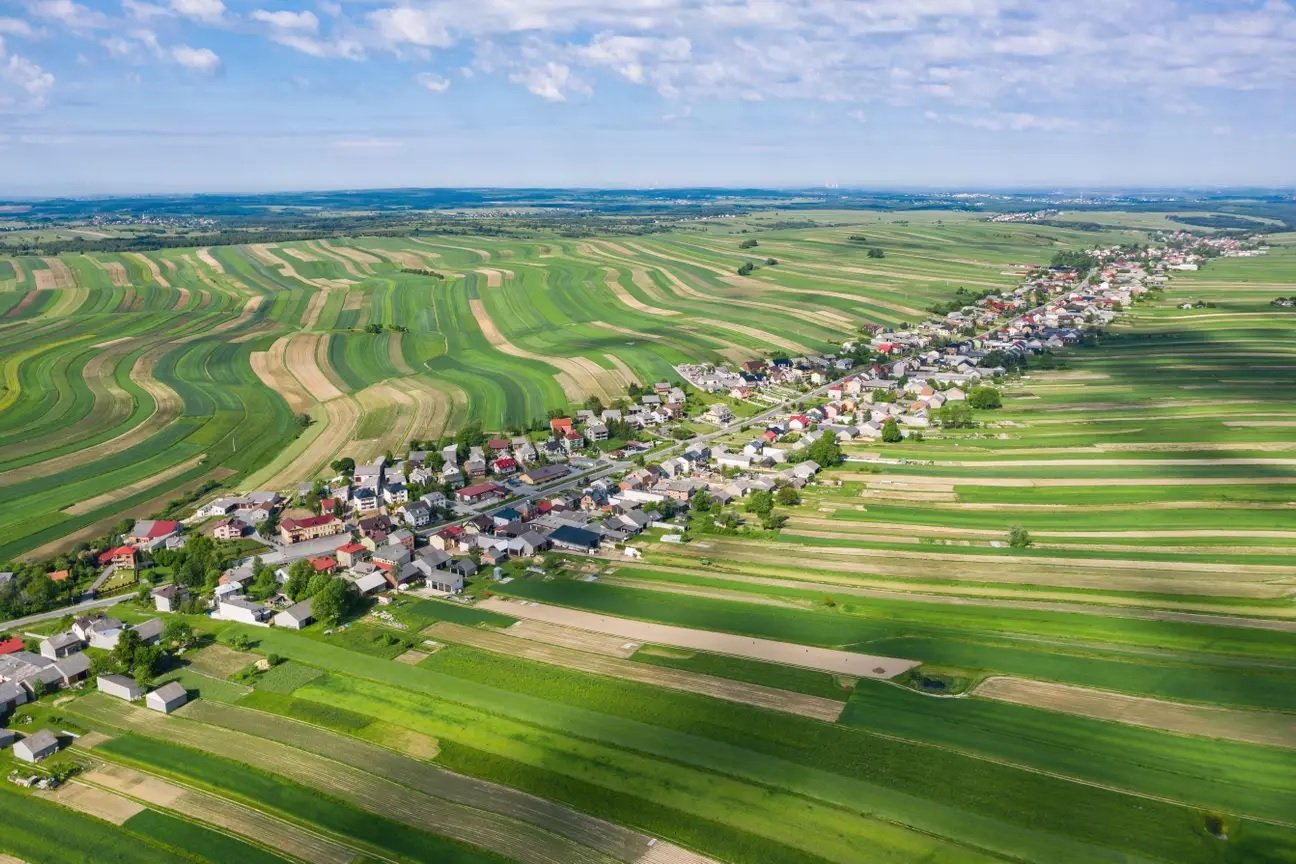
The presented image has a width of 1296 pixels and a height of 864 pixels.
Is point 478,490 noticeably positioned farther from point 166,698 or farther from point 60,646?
point 166,698

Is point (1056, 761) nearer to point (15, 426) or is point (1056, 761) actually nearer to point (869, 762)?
point (869, 762)

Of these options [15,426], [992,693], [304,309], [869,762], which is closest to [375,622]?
[869,762]

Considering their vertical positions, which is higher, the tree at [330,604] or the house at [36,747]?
the tree at [330,604]

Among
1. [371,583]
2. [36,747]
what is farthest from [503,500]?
[36,747]

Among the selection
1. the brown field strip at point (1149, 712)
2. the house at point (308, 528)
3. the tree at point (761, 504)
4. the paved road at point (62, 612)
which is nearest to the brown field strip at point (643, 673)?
the brown field strip at point (1149, 712)

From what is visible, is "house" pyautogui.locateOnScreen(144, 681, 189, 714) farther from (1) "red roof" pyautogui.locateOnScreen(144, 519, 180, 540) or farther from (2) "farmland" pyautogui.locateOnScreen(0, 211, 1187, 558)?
(2) "farmland" pyautogui.locateOnScreen(0, 211, 1187, 558)

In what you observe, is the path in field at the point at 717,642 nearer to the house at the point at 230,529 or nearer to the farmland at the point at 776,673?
the farmland at the point at 776,673

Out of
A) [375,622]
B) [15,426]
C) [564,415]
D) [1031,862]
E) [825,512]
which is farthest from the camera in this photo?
[564,415]
